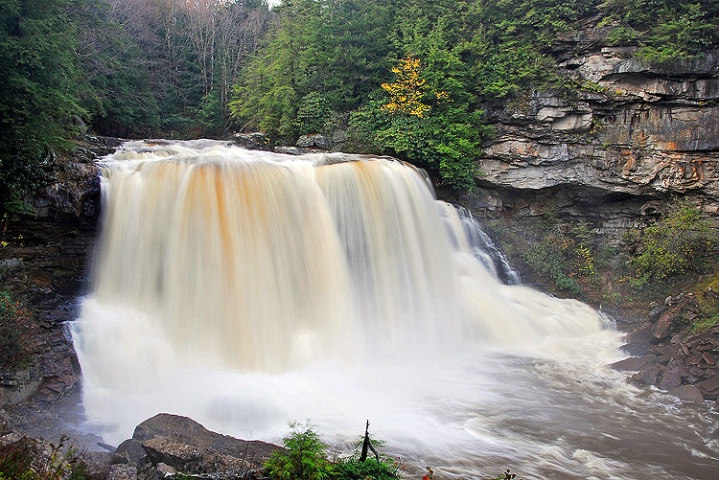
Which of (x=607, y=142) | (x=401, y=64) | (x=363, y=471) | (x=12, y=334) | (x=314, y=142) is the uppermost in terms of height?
(x=401, y=64)

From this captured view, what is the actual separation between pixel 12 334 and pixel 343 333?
614cm

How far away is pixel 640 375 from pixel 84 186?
40.0ft

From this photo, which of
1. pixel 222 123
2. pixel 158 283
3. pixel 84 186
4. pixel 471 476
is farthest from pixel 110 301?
pixel 222 123

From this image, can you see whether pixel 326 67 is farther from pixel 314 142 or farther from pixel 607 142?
pixel 607 142

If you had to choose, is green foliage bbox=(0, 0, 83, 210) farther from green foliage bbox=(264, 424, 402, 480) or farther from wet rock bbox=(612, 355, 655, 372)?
wet rock bbox=(612, 355, 655, 372)

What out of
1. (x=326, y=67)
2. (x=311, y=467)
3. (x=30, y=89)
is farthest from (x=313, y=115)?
(x=311, y=467)

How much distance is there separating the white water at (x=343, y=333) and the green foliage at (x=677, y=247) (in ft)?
8.49

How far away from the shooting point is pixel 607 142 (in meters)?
15.8

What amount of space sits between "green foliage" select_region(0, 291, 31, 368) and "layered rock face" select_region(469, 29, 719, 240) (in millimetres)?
13269

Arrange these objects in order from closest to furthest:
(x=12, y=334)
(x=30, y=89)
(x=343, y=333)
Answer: (x=12, y=334)
(x=30, y=89)
(x=343, y=333)

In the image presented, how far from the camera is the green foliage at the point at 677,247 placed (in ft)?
47.0

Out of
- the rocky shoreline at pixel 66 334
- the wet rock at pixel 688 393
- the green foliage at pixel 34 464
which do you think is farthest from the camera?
the wet rock at pixel 688 393

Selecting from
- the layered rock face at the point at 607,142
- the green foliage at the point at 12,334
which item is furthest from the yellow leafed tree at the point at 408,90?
the green foliage at the point at 12,334

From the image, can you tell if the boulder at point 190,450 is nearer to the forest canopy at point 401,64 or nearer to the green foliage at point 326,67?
the forest canopy at point 401,64
